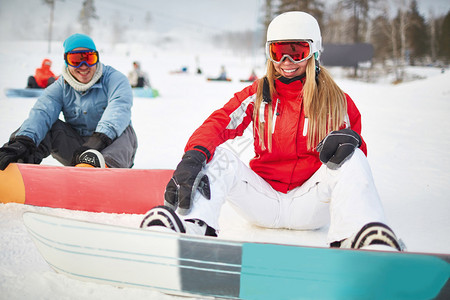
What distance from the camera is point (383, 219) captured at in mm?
1127

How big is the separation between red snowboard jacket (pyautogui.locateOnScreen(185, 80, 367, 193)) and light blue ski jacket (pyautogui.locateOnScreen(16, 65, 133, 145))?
109 centimetres

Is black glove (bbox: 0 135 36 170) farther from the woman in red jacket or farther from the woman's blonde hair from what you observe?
the woman's blonde hair

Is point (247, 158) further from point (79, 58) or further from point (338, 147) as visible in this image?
point (338, 147)

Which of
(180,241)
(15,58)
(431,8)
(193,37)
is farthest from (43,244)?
(193,37)

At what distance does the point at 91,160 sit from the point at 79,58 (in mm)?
820

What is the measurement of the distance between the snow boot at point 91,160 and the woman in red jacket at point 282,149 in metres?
0.94

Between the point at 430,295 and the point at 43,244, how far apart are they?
1284mm

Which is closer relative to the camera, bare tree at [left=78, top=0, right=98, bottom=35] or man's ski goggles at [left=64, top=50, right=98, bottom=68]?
man's ski goggles at [left=64, top=50, right=98, bottom=68]

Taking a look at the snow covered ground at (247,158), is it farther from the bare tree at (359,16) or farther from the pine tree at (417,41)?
the bare tree at (359,16)

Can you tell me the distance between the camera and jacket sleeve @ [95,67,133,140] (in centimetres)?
234

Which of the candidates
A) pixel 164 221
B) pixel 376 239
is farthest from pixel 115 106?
pixel 376 239

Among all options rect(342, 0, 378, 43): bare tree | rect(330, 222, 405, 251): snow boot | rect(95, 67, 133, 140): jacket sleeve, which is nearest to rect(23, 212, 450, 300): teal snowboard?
rect(330, 222, 405, 251): snow boot

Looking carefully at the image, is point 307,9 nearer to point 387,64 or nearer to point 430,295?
point 387,64

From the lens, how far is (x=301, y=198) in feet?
5.15
